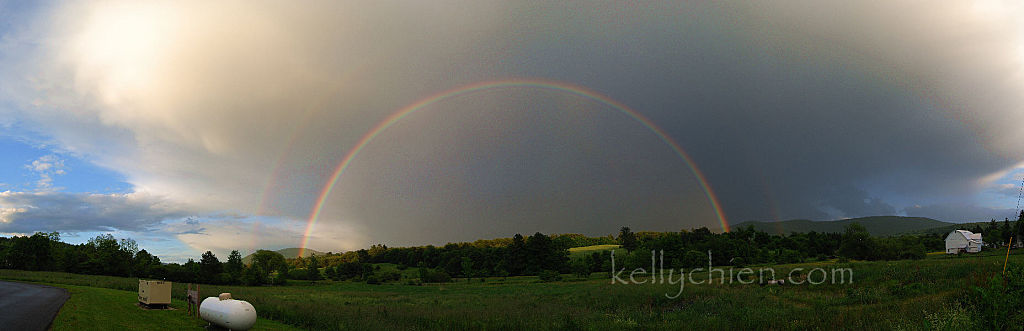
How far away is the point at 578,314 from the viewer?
32906 millimetres

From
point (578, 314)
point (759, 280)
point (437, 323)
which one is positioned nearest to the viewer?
point (437, 323)

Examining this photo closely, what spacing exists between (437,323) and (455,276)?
141 m

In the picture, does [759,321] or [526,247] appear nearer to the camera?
[759,321]

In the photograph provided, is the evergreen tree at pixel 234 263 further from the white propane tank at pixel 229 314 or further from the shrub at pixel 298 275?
the white propane tank at pixel 229 314

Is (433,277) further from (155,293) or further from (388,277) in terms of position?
(155,293)

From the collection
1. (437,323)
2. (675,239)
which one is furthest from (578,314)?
(675,239)

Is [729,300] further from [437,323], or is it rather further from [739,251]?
[739,251]

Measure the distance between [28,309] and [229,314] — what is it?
14664 millimetres

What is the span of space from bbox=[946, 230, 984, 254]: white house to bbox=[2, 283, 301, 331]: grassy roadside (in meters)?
179

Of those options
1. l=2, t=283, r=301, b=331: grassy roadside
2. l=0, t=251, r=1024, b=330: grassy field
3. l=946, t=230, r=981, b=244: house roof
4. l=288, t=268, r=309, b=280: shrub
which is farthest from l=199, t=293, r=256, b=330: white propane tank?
l=946, t=230, r=981, b=244: house roof

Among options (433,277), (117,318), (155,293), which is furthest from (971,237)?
(117,318)

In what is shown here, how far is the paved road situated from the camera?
2280 cm

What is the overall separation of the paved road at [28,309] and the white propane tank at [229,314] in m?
6.41

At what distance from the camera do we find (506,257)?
16588 cm
